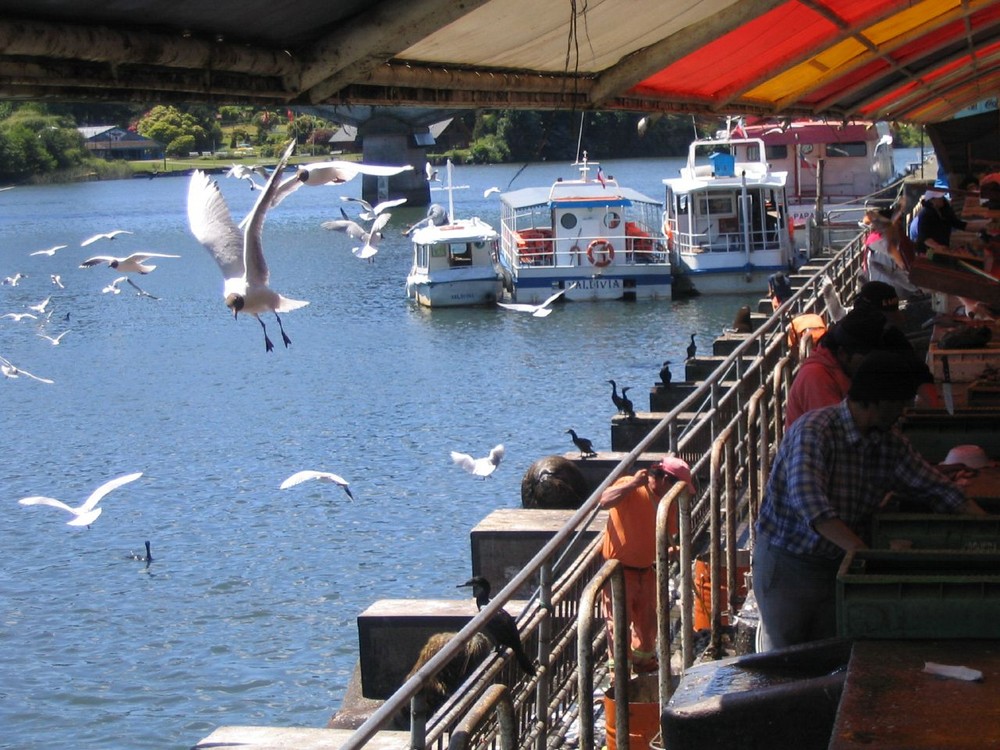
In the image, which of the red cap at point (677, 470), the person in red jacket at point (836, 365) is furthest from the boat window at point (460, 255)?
the person in red jacket at point (836, 365)

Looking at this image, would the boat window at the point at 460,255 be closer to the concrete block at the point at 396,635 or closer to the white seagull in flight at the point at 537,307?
the white seagull in flight at the point at 537,307

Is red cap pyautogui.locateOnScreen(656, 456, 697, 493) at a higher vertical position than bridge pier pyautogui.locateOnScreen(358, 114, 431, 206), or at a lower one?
lower

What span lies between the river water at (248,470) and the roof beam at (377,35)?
222 cm

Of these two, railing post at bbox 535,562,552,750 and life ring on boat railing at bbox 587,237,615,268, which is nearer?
railing post at bbox 535,562,552,750

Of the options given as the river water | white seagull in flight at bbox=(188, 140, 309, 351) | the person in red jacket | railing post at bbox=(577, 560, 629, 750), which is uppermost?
white seagull in flight at bbox=(188, 140, 309, 351)

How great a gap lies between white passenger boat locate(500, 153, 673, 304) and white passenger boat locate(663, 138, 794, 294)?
102 cm

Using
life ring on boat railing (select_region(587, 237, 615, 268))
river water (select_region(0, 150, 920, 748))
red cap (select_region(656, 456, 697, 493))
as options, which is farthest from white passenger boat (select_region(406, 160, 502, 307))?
red cap (select_region(656, 456, 697, 493))

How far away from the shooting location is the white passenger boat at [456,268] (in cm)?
4094

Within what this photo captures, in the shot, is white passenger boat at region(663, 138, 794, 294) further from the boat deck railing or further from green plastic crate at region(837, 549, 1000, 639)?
green plastic crate at region(837, 549, 1000, 639)

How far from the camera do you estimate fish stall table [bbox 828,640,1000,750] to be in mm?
3242

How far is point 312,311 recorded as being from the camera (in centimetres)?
4147

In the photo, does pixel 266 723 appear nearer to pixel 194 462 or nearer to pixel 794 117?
pixel 794 117

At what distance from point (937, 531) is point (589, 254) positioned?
3587 centimetres

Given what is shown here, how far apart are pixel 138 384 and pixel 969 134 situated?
64.0 feet
